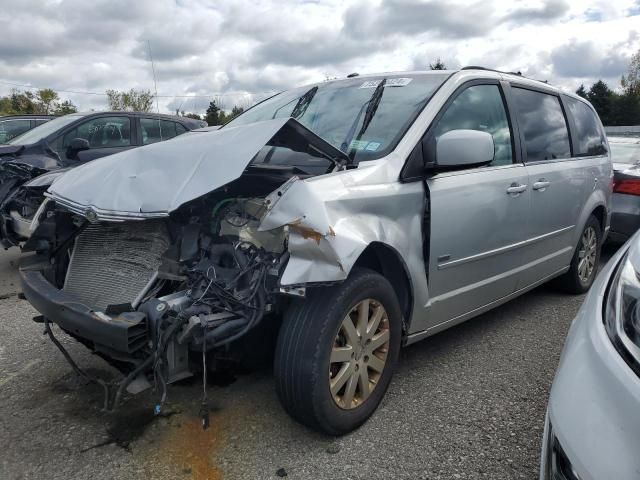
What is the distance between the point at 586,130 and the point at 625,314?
12.2 feet

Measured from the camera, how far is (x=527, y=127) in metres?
3.71

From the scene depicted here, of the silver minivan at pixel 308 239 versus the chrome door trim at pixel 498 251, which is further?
the chrome door trim at pixel 498 251

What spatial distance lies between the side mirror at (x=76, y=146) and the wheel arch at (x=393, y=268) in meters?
5.08

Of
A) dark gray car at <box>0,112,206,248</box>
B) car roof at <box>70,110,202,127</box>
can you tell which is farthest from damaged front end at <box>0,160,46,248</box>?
car roof at <box>70,110,202,127</box>

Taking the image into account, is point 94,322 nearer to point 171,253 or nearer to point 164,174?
point 171,253

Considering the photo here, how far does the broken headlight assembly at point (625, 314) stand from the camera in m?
1.32

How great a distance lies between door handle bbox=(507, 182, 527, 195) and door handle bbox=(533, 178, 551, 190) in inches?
7.4

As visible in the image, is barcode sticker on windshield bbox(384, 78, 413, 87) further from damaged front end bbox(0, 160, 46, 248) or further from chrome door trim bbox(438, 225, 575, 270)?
damaged front end bbox(0, 160, 46, 248)

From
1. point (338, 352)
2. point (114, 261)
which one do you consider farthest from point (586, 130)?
point (114, 261)

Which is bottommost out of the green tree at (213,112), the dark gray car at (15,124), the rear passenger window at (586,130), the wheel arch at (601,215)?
the wheel arch at (601,215)

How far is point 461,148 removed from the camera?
267 cm

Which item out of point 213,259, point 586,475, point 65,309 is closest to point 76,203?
point 65,309

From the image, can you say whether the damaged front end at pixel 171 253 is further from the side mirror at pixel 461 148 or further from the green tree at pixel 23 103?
the green tree at pixel 23 103

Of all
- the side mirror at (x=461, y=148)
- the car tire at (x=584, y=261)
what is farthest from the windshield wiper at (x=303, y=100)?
the car tire at (x=584, y=261)
